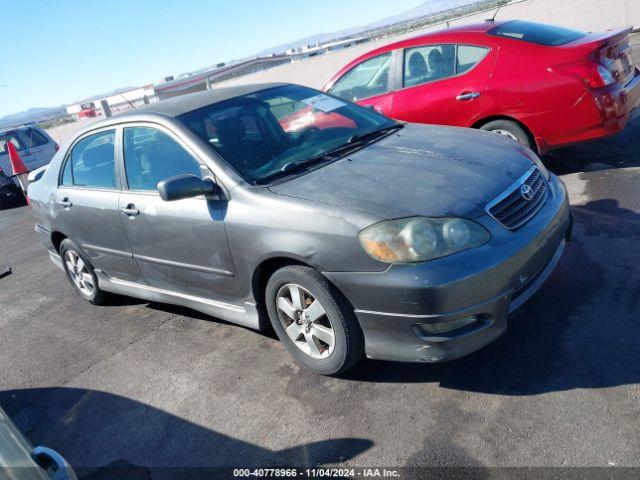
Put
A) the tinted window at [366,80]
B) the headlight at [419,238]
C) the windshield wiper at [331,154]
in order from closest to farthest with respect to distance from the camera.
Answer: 1. the headlight at [419,238]
2. the windshield wiper at [331,154]
3. the tinted window at [366,80]

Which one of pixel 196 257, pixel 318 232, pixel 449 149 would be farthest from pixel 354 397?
pixel 449 149

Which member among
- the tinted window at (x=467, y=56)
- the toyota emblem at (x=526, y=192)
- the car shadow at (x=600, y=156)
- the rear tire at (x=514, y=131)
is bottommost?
the car shadow at (x=600, y=156)

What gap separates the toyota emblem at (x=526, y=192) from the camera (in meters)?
3.06

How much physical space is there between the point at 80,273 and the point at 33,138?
847 cm

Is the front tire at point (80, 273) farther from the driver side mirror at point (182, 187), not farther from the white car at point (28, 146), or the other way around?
the white car at point (28, 146)

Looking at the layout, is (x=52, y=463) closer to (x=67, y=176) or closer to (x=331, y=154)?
(x=331, y=154)

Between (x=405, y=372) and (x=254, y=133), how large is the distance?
1841 millimetres

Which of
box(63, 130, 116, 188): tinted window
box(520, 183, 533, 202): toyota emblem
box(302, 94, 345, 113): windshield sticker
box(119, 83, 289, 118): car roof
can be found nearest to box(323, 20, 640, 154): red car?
box(302, 94, 345, 113): windshield sticker

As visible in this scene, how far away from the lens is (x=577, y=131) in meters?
5.08

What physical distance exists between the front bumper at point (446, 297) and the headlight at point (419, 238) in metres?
0.04

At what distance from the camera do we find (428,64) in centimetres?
588

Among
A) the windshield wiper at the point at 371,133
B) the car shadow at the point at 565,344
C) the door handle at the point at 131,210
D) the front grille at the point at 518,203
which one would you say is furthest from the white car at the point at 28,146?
the front grille at the point at 518,203

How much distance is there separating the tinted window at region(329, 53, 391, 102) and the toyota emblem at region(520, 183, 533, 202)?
3387 mm

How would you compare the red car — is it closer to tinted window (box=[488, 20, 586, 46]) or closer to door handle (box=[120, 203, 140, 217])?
tinted window (box=[488, 20, 586, 46])
